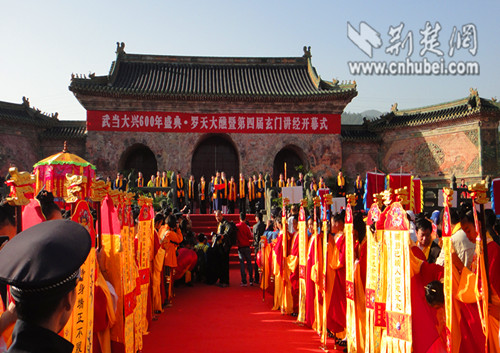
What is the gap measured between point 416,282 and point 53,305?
2927 millimetres

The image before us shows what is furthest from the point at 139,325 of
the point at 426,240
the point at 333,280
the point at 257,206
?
the point at 257,206

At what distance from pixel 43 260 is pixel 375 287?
3245 millimetres

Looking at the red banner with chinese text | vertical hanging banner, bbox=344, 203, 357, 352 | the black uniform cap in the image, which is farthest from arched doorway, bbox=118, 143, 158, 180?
the black uniform cap

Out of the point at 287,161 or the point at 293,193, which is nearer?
the point at 293,193

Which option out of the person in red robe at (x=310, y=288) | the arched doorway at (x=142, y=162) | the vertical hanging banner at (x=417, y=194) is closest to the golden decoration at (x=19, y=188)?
the person in red robe at (x=310, y=288)

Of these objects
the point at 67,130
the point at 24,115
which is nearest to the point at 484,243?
the point at 67,130

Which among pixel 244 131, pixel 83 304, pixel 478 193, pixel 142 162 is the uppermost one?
pixel 244 131

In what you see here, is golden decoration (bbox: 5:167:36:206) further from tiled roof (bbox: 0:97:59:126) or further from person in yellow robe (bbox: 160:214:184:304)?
tiled roof (bbox: 0:97:59:126)

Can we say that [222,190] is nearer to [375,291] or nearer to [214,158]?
[214,158]

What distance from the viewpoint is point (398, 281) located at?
340 centimetres

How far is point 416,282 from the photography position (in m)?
3.36

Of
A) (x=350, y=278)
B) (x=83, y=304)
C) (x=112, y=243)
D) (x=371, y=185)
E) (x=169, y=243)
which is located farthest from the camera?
(x=371, y=185)

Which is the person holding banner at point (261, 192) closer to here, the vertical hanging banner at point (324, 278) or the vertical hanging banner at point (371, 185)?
the vertical hanging banner at point (371, 185)

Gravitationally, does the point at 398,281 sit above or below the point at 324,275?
above
